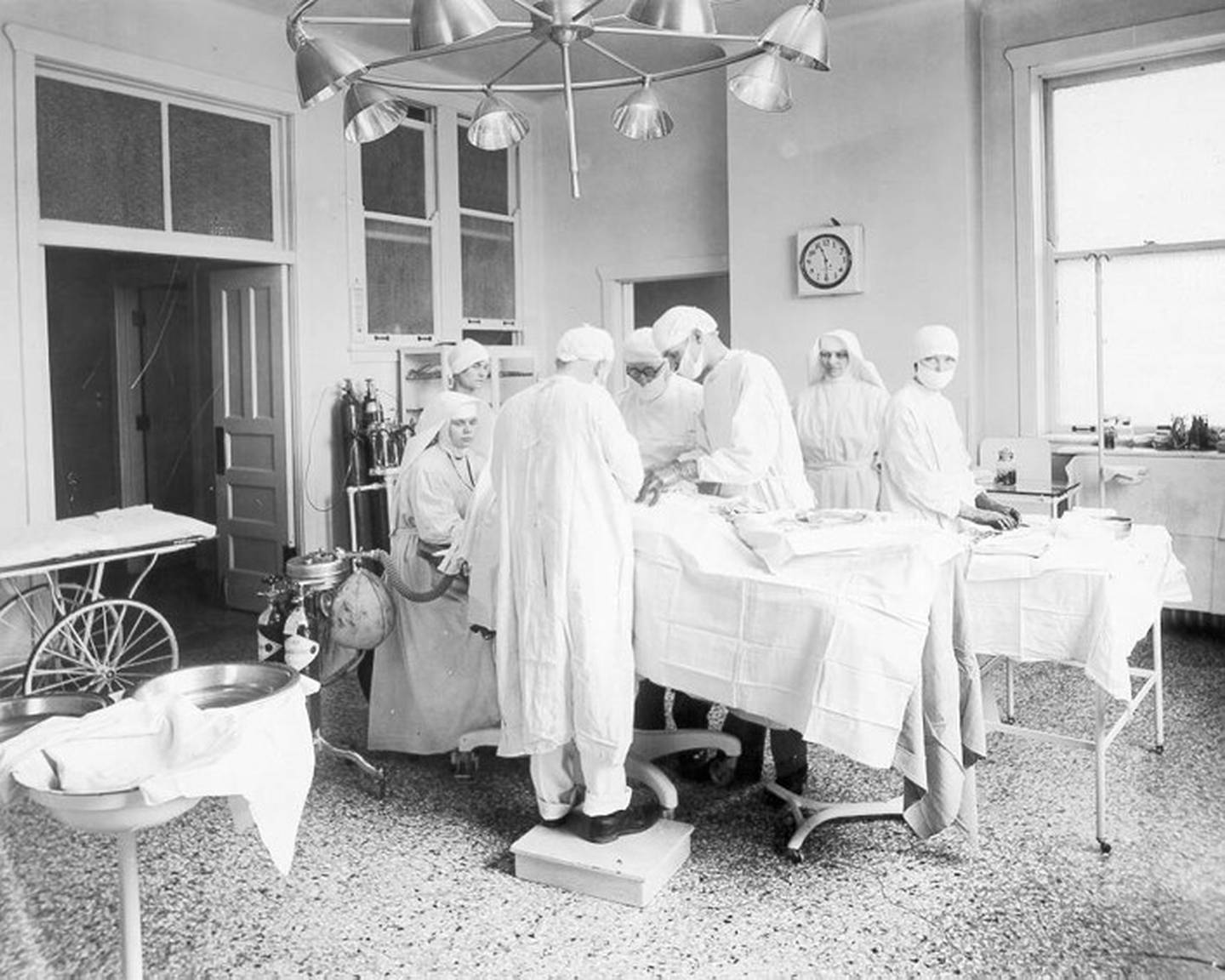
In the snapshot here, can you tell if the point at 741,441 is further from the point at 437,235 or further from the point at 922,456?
the point at 437,235

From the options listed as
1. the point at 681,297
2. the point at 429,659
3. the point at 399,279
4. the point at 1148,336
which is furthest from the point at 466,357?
the point at 681,297

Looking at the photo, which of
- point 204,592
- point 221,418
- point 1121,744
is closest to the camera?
point 1121,744

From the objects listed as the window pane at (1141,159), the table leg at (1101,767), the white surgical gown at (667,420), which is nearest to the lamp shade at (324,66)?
the white surgical gown at (667,420)

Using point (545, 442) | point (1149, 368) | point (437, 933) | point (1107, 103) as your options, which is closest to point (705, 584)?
point (545, 442)

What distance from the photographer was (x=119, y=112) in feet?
21.6

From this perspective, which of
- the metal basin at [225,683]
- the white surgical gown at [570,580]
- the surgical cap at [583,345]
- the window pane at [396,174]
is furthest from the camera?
the window pane at [396,174]

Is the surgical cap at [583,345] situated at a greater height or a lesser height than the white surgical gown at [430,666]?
greater

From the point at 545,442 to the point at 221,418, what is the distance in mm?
5295

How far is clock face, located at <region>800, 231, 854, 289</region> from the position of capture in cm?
757

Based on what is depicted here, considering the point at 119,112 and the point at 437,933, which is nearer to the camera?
the point at 437,933

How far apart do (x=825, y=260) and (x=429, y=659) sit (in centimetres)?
443

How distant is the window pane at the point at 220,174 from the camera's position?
273 inches

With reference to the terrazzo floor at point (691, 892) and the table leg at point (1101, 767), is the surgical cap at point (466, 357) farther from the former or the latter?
the table leg at point (1101, 767)

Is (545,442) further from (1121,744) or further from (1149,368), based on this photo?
(1149,368)
